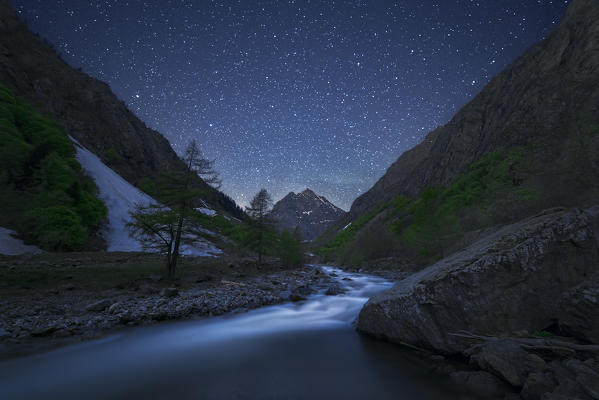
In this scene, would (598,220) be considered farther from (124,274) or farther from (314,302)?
(124,274)

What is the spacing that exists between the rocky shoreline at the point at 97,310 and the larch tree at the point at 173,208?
97.8 inches

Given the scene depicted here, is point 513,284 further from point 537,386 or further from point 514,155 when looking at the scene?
point 514,155

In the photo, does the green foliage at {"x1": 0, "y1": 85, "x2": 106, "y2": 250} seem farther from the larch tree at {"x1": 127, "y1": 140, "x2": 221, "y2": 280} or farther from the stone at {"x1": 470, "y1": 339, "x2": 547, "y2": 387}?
the stone at {"x1": 470, "y1": 339, "x2": 547, "y2": 387}

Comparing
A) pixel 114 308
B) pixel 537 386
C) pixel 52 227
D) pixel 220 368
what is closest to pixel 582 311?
pixel 537 386

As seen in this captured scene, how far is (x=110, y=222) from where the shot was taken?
38031mm

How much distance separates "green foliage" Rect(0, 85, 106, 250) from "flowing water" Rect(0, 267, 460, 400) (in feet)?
74.8

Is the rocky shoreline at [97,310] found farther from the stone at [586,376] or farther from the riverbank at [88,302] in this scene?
the stone at [586,376]

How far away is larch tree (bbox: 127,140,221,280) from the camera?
13.6 m

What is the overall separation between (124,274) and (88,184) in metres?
32.0

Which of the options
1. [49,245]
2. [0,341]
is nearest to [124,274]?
[0,341]

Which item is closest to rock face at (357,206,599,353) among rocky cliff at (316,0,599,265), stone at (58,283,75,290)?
rocky cliff at (316,0,599,265)

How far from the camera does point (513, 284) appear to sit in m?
4.70

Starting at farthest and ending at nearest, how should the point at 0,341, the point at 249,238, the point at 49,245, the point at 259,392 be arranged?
the point at 249,238 < the point at 49,245 < the point at 0,341 < the point at 259,392

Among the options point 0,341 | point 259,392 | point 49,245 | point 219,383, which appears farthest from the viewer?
point 49,245
